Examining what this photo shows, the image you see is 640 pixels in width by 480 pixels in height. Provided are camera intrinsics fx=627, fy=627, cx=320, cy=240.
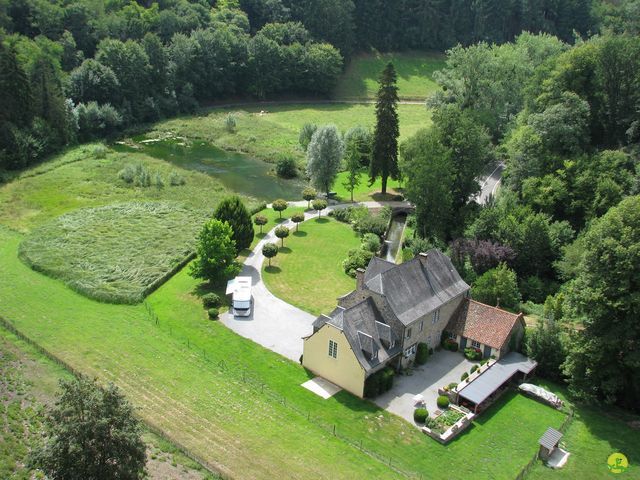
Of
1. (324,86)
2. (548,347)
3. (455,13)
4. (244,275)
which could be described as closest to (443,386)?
(548,347)

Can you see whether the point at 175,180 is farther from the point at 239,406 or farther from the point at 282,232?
the point at 239,406

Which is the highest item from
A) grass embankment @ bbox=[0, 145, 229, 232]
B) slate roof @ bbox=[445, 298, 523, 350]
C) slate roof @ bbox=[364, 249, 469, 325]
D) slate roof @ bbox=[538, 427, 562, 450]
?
slate roof @ bbox=[364, 249, 469, 325]

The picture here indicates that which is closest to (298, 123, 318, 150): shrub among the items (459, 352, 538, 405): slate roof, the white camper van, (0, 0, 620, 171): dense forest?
(0, 0, 620, 171): dense forest

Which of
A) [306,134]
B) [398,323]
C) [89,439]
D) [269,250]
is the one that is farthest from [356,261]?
[306,134]

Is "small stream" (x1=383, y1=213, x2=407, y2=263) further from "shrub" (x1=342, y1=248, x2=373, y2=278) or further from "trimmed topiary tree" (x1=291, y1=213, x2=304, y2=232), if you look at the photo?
"trimmed topiary tree" (x1=291, y1=213, x2=304, y2=232)

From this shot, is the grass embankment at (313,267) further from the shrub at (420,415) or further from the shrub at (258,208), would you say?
the shrub at (420,415)

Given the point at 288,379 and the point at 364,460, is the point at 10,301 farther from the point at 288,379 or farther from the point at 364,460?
the point at 364,460
